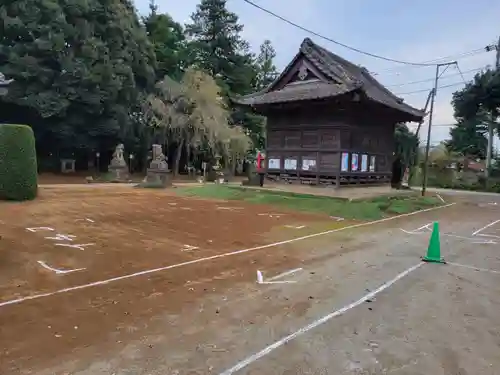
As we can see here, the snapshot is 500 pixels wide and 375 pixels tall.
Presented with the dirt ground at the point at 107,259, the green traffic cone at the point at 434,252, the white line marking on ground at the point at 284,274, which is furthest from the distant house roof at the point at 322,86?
the white line marking on ground at the point at 284,274

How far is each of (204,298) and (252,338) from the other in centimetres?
109

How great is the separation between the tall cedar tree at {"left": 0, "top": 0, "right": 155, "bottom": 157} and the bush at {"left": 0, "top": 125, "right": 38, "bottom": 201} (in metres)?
12.4

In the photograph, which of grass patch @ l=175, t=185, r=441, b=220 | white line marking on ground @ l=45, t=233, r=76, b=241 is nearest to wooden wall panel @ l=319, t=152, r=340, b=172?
grass patch @ l=175, t=185, r=441, b=220

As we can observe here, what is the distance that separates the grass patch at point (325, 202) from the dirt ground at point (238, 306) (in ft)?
12.5

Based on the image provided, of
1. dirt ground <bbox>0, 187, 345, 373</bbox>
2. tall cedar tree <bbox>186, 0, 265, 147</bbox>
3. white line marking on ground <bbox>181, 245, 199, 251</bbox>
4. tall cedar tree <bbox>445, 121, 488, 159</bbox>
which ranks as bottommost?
white line marking on ground <bbox>181, 245, 199, 251</bbox>

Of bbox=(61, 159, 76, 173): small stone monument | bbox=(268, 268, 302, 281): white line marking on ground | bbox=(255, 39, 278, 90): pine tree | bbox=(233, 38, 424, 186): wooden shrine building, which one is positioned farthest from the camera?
bbox=(255, 39, 278, 90): pine tree

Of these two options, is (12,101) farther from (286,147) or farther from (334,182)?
(334,182)

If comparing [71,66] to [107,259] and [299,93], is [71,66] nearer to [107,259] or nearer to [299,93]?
[299,93]

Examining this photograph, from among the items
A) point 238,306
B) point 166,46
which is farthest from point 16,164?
point 166,46

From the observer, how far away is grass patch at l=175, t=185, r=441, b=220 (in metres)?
11.9

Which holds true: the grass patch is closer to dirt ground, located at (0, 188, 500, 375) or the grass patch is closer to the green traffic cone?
dirt ground, located at (0, 188, 500, 375)

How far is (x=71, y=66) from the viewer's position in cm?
2355

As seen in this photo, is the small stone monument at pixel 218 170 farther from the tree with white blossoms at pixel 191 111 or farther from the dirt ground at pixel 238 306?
the dirt ground at pixel 238 306

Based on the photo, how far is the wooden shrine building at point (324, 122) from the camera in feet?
50.8
